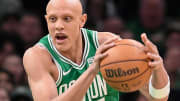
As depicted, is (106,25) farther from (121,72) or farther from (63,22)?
(121,72)

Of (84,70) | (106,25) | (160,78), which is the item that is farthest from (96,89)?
(106,25)

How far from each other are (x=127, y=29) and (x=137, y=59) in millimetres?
5053

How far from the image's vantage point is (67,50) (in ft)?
18.7

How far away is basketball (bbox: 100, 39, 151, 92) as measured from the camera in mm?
5012

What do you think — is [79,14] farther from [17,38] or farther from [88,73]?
[17,38]

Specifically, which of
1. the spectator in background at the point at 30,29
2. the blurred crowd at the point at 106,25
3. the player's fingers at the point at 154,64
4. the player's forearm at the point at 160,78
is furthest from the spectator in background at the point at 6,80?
the player's fingers at the point at 154,64

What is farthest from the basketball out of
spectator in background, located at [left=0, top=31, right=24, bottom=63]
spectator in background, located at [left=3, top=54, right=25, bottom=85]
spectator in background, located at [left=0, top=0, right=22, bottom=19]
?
spectator in background, located at [left=0, top=0, right=22, bottom=19]

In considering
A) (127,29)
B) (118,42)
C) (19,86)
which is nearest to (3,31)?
(19,86)

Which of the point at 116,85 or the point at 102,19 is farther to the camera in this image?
the point at 102,19

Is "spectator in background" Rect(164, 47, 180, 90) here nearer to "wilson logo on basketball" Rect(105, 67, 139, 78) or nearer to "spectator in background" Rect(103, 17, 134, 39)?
"spectator in background" Rect(103, 17, 134, 39)

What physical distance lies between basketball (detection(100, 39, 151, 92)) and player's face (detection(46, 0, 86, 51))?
2.04ft

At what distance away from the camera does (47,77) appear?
5.38 m

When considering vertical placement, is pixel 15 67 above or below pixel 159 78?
below

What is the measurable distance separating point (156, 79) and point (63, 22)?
3.46 ft
